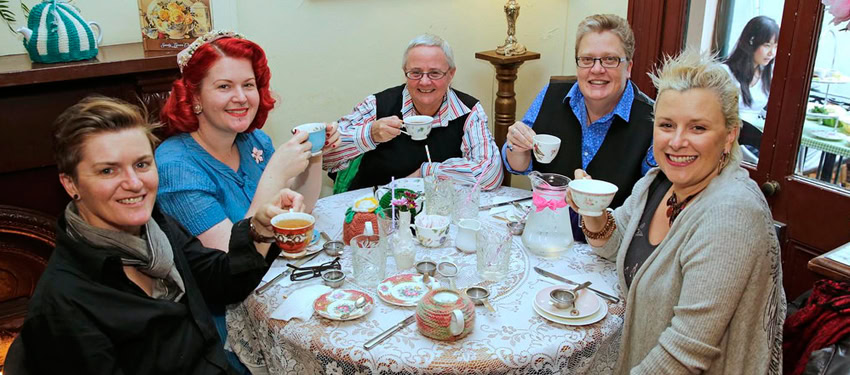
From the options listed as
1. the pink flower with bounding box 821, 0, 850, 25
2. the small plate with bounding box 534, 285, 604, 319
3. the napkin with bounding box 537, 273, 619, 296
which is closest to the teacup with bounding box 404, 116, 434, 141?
the napkin with bounding box 537, 273, 619, 296

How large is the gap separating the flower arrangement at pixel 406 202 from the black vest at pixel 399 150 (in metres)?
0.65

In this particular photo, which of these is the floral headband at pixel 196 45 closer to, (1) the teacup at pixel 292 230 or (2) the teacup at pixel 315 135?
(2) the teacup at pixel 315 135

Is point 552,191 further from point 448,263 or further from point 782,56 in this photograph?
point 782,56

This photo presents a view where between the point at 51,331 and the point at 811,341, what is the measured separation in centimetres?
188

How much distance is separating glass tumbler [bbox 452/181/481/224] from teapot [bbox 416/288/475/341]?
0.67 meters

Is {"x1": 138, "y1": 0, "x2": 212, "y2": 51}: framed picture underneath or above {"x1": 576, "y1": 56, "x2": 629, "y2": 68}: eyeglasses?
above

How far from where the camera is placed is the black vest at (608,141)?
2.39 metres

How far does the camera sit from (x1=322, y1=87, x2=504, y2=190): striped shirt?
264 cm

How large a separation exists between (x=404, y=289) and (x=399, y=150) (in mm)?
1190

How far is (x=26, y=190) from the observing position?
2.48 meters

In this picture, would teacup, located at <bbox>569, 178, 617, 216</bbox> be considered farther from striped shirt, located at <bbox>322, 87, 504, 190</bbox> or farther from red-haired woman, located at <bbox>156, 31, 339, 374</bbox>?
red-haired woman, located at <bbox>156, 31, 339, 374</bbox>

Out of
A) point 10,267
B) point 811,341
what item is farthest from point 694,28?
point 10,267

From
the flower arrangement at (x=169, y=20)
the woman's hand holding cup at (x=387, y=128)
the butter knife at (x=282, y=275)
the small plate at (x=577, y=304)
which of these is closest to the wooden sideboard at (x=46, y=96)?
the flower arrangement at (x=169, y=20)

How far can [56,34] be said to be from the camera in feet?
7.44
